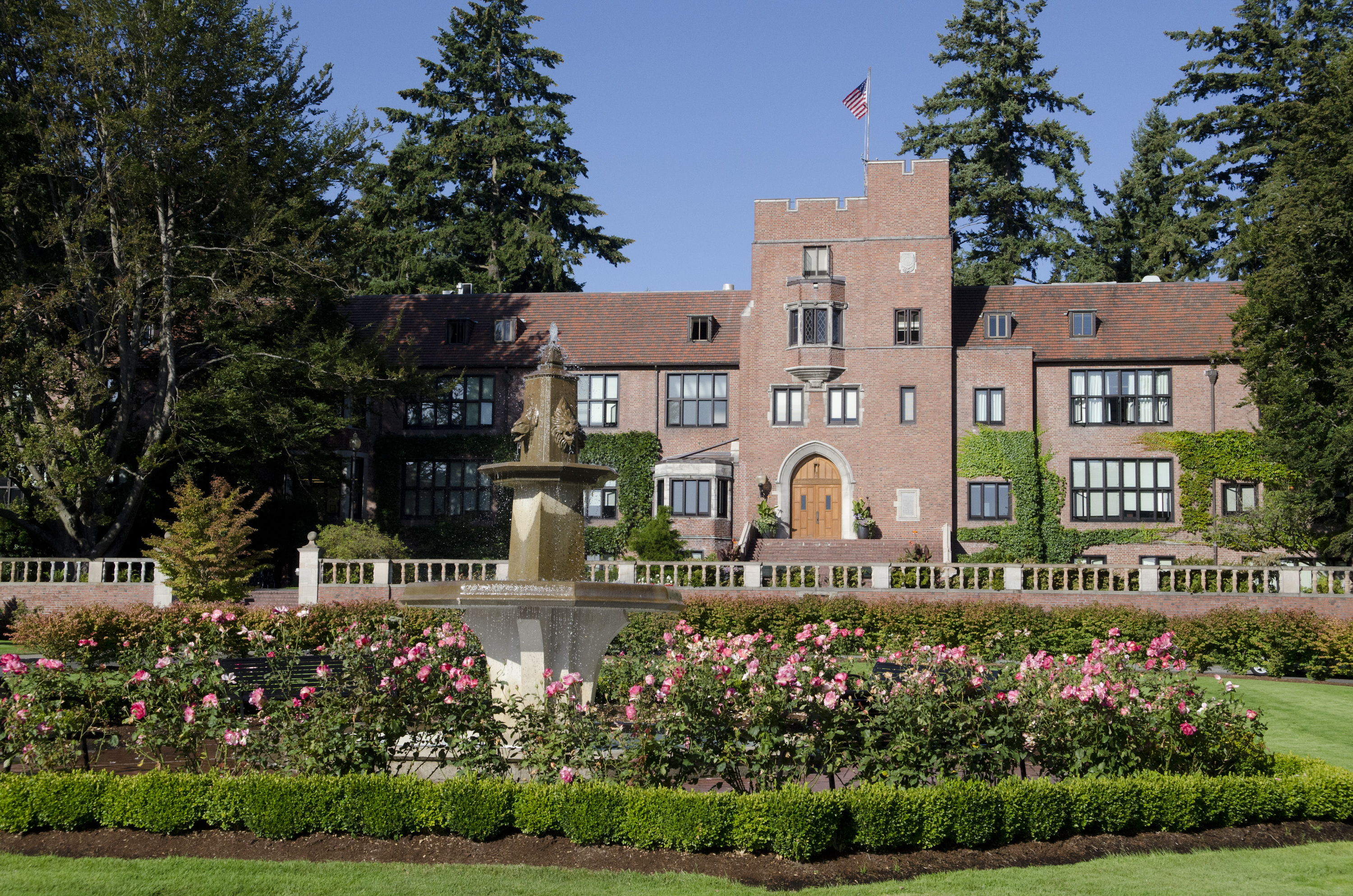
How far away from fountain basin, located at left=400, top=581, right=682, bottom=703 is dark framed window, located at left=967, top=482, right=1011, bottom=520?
89.6ft

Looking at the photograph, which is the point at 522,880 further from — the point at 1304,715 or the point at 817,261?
the point at 817,261

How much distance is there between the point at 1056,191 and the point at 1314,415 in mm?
25494

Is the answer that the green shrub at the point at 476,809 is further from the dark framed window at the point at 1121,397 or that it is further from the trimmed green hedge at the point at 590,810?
the dark framed window at the point at 1121,397

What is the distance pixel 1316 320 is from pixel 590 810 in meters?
29.6

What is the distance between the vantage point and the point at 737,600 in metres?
28.5

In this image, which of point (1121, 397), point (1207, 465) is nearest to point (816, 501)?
point (1121, 397)

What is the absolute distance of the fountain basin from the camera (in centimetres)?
1285

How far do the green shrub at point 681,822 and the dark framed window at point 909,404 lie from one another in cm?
3048

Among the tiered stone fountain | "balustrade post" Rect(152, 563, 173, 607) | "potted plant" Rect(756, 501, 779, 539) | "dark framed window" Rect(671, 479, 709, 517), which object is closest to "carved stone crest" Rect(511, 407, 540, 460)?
the tiered stone fountain

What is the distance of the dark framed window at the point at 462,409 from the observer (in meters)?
43.0

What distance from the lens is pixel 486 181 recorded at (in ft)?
191

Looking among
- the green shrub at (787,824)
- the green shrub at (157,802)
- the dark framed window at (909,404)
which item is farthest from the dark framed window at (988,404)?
the green shrub at (157,802)

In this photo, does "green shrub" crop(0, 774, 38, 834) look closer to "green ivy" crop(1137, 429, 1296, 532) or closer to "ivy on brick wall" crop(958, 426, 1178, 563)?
"ivy on brick wall" crop(958, 426, 1178, 563)

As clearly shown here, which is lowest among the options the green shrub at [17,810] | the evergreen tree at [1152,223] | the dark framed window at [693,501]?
the green shrub at [17,810]
